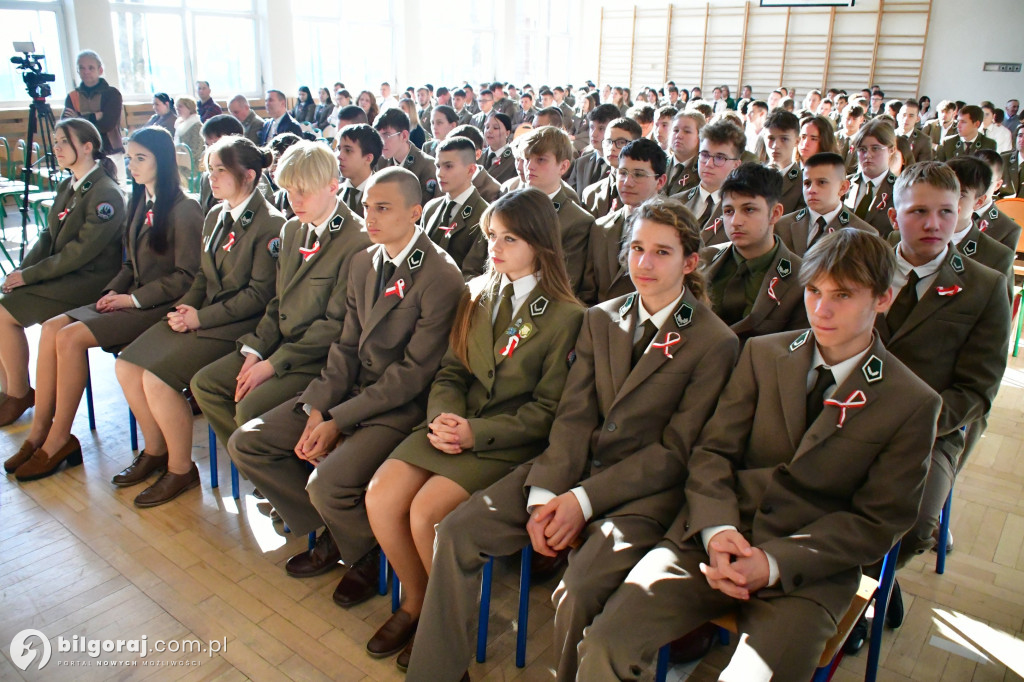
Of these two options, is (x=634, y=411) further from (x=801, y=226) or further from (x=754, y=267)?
(x=801, y=226)

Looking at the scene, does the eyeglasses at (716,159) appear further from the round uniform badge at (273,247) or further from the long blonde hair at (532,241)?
the round uniform badge at (273,247)

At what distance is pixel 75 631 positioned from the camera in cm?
218

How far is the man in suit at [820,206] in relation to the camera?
9.82 feet

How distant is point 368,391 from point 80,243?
6.58ft

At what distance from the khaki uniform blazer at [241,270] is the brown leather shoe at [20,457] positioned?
96 centimetres

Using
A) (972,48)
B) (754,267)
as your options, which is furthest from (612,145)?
(972,48)

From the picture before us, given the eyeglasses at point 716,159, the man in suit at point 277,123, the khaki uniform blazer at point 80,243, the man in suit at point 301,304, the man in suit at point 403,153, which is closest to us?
the man in suit at point 301,304

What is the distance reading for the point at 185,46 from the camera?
11.9 m

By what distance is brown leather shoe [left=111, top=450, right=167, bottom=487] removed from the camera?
2954 millimetres

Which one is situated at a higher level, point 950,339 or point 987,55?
point 987,55

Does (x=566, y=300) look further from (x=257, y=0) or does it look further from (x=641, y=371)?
(x=257, y=0)

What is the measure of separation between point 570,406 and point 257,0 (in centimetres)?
1306

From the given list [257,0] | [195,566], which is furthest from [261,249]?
[257,0]

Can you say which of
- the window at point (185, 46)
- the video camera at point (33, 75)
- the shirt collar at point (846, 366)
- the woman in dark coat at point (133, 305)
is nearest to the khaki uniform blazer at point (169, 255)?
the woman in dark coat at point (133, 305)
